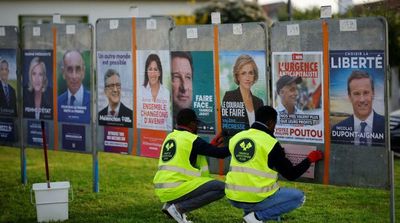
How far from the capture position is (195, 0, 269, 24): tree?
2834 centimetres

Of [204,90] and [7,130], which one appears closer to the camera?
[204,90]

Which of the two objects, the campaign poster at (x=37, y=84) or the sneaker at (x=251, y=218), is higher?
the campaign poster at (x=37, y=84)

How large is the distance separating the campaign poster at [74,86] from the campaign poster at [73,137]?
0.11 meters

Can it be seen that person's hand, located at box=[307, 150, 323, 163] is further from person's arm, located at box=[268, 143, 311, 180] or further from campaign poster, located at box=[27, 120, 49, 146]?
campaign poster, located at box=[27, 120, 49, 146]

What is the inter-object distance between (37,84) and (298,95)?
17.1ft

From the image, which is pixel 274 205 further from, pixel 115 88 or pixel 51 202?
pixel 115 88

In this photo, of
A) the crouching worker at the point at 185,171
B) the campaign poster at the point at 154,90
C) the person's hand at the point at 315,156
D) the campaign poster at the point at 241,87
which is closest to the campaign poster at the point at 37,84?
the campaign poster at the point at 154,90

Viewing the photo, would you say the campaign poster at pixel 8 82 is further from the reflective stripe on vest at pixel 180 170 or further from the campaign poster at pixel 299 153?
the campaign poster at pixel 299 153

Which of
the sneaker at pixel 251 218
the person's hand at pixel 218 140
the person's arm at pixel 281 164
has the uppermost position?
the person's hand at pixel 218 140

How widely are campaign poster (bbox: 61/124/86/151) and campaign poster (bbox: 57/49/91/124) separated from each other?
0.11 metres

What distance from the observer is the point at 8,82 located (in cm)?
1317

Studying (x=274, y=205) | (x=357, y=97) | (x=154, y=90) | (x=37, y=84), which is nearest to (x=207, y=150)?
(x=274, y=205)

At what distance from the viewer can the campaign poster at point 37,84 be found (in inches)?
494

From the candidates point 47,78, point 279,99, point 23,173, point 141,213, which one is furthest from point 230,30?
point 23,173
